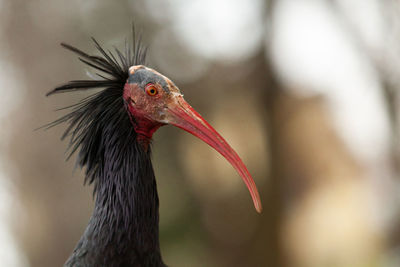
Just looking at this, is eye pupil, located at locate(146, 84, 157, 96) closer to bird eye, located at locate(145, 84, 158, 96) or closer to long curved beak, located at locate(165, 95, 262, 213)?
bird eye, located at locate(145, 84, 158, 96)

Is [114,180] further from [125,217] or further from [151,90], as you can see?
[151,90]

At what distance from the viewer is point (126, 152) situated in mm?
3213

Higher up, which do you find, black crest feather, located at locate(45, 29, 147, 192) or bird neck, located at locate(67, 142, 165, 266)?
black crest feather, located at locate(45, 29, 147, 192)

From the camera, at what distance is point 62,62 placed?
8766 mm

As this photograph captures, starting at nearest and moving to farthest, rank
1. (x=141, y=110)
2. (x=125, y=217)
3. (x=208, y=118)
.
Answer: (x=125, y=217) < (x=141, y=110) < (x=208, y=118)

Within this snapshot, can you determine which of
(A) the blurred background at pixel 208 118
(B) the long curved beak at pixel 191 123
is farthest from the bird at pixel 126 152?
(A) the blurred background at pixel 208 118

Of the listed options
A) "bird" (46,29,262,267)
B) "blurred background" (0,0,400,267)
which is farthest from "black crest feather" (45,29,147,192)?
"blurred background" (0,0,400,267)

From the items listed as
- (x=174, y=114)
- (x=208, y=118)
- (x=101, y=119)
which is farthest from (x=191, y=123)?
(x=208, y=118)

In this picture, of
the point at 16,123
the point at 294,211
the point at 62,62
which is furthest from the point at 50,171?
the point at 294,211

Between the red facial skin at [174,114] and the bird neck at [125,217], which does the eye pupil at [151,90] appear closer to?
the red facial skin at [174,114]

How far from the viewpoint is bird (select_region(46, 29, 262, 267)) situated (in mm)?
3076

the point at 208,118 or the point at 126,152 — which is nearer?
the point at 126,152

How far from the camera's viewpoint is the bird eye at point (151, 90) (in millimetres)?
3182

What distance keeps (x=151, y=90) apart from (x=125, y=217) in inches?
34.0
